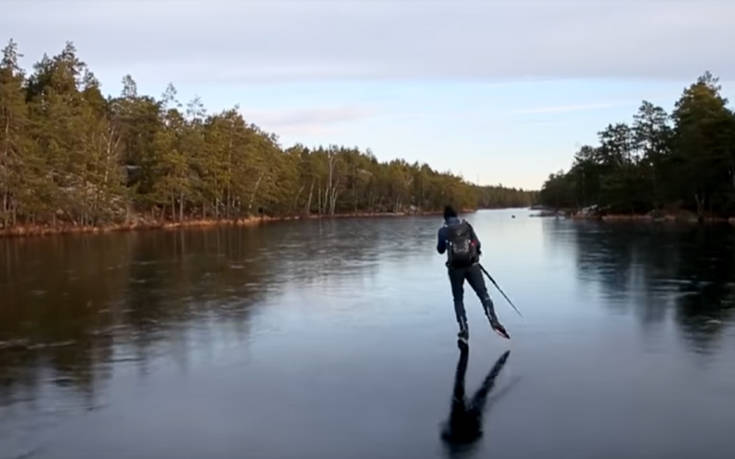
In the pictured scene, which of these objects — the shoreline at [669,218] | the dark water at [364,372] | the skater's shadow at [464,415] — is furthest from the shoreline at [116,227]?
the skater's shadow at [464,415]

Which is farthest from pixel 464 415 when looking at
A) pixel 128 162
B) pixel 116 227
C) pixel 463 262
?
pixel 128 162

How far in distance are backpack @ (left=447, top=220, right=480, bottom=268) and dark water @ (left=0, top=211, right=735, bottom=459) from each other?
3.33 ft

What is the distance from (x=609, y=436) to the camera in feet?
16.5

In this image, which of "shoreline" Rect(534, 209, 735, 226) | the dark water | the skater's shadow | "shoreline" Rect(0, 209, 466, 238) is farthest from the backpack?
"shoreline" Rect(534, 209, 735, 226)

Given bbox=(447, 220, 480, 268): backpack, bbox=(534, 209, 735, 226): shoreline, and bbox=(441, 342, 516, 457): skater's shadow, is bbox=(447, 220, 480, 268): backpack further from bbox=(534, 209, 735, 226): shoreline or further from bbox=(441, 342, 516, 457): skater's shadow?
bbox=(534, 209, 735, 226): shoreline

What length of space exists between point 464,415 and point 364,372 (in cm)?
170

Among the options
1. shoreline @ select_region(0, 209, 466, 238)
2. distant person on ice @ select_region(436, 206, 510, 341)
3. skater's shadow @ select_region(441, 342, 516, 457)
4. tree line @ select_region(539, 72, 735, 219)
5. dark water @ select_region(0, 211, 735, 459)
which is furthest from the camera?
tree line @ select_region(539, 72, 735, 219)

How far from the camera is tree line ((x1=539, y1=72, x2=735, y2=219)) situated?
177 feet

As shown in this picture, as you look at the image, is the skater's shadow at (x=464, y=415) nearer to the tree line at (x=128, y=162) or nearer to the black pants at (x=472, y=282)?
the black pants at (x=472, y=282)

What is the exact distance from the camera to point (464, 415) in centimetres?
561

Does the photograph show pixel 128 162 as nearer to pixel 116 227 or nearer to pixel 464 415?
pixel 116 227

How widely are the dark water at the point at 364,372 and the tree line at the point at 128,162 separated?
36286 mm

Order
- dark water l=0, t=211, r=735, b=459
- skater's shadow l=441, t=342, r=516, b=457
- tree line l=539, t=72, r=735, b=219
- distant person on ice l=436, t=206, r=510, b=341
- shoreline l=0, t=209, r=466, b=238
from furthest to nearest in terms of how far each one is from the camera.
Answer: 1. tree line l=539, t=72, r=735, b=219
2. shoreline l=0, t=209, r=466, b=238
3. distant person on ice l=436, t=206, r=510, b=341
4. dark water l=0, t=211, r=735, b=459
5. skater's shadow l=441, t=342, r=516, b=457

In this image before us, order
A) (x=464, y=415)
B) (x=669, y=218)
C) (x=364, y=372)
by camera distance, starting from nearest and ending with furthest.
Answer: (x=464, y=415), (x=364, y=372), (x=669, y=218)
